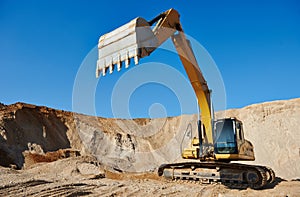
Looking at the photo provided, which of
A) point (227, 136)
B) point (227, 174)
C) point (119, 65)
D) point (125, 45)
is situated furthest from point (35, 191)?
point (227, 174)

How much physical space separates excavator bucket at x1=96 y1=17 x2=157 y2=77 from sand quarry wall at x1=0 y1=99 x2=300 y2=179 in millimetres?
13416

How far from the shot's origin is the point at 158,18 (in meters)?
7.44

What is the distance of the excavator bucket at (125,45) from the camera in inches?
231

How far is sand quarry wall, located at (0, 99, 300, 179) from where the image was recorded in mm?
21250

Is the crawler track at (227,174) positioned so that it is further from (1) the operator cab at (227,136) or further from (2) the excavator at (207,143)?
(1) the operator cab at (227,136)

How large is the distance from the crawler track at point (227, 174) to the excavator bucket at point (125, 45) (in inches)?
189

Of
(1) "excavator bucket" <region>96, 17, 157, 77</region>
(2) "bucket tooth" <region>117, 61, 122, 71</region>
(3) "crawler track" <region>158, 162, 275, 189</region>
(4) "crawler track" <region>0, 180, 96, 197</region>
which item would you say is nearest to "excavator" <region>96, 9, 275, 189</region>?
(3) "crawler track" <region>158, 162, 275, 189</region>

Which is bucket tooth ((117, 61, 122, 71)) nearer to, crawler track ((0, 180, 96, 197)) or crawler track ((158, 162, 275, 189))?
crawler track ((0, 180, 96, 197))

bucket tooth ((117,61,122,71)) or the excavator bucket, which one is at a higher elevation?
the excavator bucket

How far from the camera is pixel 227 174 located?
8.99 metres

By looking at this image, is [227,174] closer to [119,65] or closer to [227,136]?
[227,136]

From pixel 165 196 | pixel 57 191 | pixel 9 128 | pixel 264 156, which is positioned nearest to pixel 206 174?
pixel 165 196

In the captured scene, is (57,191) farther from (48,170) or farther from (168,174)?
(48,170)

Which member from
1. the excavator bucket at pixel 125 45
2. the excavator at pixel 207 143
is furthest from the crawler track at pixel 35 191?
the excavator at pixel 207 143
